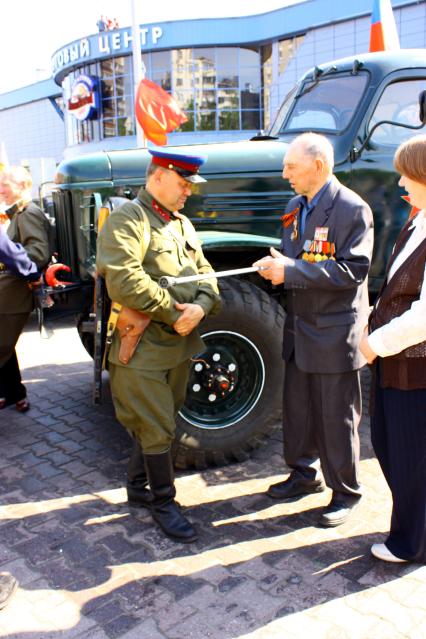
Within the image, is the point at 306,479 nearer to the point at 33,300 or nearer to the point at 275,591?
the point at 275,591

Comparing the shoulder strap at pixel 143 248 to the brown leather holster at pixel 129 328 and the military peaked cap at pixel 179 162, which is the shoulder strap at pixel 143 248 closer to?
the brown leather holster at pixel 129 328

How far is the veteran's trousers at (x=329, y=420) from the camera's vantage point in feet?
9.74

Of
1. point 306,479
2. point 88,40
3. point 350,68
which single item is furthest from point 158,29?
point 306,479

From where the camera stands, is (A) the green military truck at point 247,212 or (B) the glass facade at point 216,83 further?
(B) the glass facade at point 216,83

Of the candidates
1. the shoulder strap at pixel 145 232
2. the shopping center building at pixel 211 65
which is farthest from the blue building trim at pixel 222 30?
the shoulder strap at pixel 145 232

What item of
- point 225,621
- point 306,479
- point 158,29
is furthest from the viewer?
point 158,29

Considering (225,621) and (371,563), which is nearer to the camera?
(225,621)

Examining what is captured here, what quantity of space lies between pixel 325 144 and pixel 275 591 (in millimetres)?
2001

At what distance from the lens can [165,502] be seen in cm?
301

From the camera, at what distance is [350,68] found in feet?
13.7

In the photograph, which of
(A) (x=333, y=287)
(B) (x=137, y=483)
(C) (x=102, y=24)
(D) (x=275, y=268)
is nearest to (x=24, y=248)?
(B) (x=137, y=483)

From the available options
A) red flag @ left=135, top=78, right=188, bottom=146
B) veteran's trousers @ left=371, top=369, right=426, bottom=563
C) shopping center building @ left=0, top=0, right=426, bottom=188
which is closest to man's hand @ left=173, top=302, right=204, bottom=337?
veteran's trousers @ left=371, top=369, right=426, bottom=563

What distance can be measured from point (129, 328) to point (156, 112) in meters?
6.47

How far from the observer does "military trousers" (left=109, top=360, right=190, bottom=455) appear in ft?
9.32
